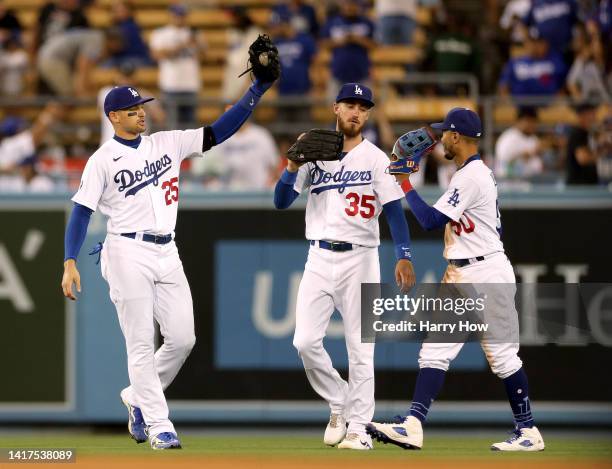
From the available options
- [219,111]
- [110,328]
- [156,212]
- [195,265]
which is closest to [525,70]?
[219,111]

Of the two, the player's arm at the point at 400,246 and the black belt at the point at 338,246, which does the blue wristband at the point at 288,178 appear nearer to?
the black belt at the point at 338,246

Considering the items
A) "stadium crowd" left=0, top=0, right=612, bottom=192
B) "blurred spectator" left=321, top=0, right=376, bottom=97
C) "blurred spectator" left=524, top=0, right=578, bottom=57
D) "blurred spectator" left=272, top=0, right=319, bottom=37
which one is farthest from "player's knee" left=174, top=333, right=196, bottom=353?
"blurred spectator" left=524, top=0, right=578, bottom=57

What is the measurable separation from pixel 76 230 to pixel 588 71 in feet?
22.8

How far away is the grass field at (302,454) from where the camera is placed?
8.34m

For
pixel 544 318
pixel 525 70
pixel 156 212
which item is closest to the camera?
pixel 156 212

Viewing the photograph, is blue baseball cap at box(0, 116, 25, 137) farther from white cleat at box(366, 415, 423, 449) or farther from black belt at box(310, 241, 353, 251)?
white cleat at box(366, 415, 423, 449)

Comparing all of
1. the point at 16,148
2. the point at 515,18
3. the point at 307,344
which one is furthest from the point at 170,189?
the point at 515,18

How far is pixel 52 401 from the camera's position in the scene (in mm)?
11883

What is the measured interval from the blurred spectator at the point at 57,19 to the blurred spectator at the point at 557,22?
5.29m

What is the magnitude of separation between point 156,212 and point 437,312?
200 centimetres

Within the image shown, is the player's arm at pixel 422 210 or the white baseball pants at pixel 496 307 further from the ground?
the player's arm at pixel 422 210

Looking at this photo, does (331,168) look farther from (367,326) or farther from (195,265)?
(195,265)

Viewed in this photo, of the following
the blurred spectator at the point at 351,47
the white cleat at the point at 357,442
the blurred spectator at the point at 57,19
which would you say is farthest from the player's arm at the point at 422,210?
the blurred spectator at the point at 57,19

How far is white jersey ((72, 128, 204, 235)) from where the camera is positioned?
8.78 metres
